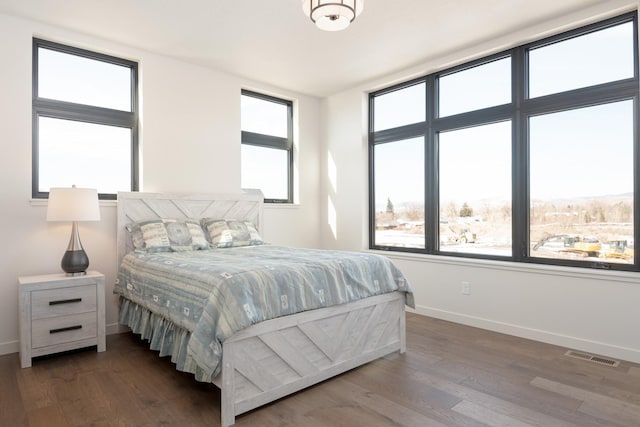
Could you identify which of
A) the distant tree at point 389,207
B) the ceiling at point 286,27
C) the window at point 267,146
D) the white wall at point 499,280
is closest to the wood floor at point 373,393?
the white wall at point 499,280

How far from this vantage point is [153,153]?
12.2ft

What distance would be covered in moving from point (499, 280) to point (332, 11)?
270 centimetres

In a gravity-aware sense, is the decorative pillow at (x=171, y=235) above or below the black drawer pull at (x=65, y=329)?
above

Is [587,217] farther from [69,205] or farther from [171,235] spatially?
[69,205]

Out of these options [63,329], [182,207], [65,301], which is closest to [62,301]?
[65,301]

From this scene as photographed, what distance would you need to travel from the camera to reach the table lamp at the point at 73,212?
9.53 ft

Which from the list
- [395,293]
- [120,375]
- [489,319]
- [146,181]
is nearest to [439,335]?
[489,319]

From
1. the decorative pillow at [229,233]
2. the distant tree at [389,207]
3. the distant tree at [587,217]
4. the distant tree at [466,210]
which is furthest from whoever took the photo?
the distant tree at [389,207]

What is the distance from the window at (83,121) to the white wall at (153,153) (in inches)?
4.9

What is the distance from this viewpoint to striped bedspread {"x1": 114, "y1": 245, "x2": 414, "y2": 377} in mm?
1938

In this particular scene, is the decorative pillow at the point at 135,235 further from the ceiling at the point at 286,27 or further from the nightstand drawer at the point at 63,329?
the ceiling at the point at 286,27

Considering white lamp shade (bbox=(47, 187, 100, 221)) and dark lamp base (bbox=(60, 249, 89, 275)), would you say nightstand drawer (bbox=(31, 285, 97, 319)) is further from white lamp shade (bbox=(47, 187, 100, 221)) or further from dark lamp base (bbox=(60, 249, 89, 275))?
white lamp shade (bbox=(47, 187, 100, 221))

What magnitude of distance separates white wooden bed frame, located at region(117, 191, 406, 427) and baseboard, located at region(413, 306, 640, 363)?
1067 mm

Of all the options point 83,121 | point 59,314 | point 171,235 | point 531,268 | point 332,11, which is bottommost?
point 59,314
